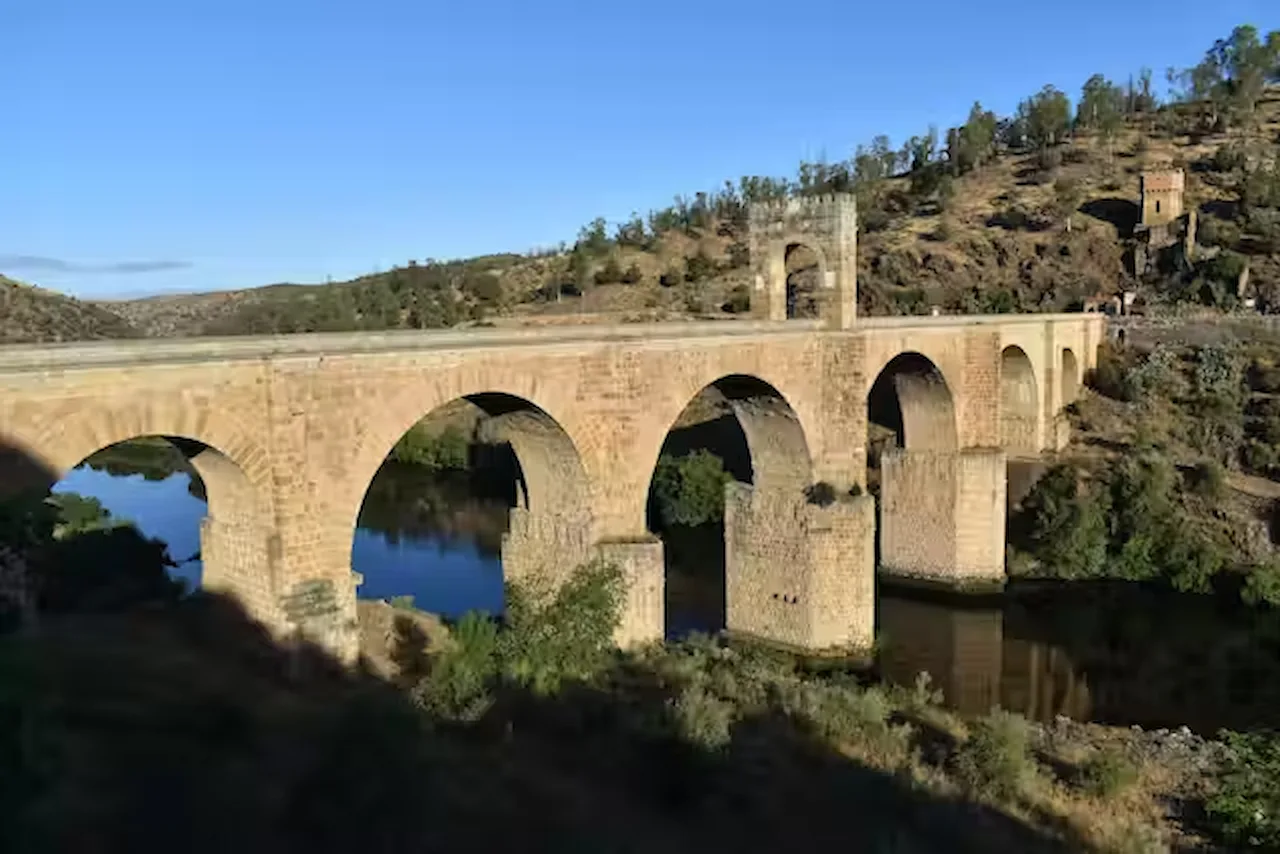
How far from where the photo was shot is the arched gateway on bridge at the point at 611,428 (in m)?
8.91

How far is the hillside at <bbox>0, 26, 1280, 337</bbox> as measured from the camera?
118ft

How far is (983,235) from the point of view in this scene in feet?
134

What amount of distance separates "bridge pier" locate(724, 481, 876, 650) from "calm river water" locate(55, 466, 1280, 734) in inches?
40.8

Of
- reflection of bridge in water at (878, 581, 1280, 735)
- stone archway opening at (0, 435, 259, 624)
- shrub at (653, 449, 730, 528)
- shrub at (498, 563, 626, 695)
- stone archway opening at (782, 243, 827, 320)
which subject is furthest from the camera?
stone archway opening at (782, 243, 827, 320)

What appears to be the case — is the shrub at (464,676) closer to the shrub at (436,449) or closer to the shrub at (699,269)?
the shrub at (436,449)

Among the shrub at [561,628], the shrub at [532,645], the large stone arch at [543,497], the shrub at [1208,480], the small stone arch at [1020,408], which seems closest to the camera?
the shrub at [532,645]

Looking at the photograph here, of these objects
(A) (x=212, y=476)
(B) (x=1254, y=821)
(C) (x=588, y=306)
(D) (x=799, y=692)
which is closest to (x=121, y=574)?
(A) (x=212, y=476)

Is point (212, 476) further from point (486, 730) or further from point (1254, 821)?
point (1254, 821)

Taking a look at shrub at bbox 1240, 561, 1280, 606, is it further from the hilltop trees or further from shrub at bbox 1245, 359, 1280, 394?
the hilltop trees

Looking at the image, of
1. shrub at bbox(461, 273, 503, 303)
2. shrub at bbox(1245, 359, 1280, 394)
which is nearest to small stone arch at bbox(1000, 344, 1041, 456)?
shrub at bbox(1245, 359, 1280, 394)

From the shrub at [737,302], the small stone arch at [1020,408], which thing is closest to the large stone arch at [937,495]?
the small stone arch at [1020,408]

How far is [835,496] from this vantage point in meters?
15.7

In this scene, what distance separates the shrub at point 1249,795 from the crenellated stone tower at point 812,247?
23.6ft

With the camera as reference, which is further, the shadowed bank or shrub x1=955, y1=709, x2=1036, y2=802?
shrub x1=955, y1=709, x2=1036, y2=802
